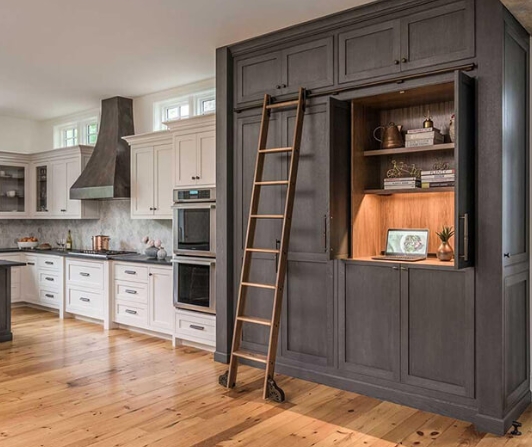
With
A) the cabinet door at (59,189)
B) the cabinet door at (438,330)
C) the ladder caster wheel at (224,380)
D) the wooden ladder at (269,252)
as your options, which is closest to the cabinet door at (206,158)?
the wooden ladder at (269,252)

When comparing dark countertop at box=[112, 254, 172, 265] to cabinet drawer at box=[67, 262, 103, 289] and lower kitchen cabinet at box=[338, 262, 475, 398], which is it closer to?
cabinet drawer at box=[67, 262, 103, 289]

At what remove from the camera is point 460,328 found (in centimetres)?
324

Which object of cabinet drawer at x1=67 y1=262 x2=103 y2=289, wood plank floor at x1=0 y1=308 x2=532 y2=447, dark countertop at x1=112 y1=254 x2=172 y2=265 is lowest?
wood plank floor at x1=0 y1=308 x2=532 y2=447

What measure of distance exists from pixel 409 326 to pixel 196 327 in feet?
7.29

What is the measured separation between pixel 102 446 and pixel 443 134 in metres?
3.06

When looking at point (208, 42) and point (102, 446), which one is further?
point (208, 42)

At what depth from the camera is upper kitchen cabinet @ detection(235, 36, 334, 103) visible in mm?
3887

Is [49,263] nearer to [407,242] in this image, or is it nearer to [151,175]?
[151,175]

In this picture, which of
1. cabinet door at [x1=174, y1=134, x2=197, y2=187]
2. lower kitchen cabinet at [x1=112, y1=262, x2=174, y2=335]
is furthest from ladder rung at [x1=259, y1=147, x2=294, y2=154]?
lower kitchen cabinet at [x1=112, y1=262, x2=174, y2=335]

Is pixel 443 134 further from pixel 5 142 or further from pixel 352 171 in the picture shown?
pixel 5 142

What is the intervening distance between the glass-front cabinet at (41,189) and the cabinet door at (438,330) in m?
5.84

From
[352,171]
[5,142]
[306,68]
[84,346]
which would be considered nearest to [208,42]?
[306,68]

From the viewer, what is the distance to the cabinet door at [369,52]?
352 centimetres

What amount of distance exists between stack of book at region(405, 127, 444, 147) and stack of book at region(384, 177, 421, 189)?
0.25 metres
